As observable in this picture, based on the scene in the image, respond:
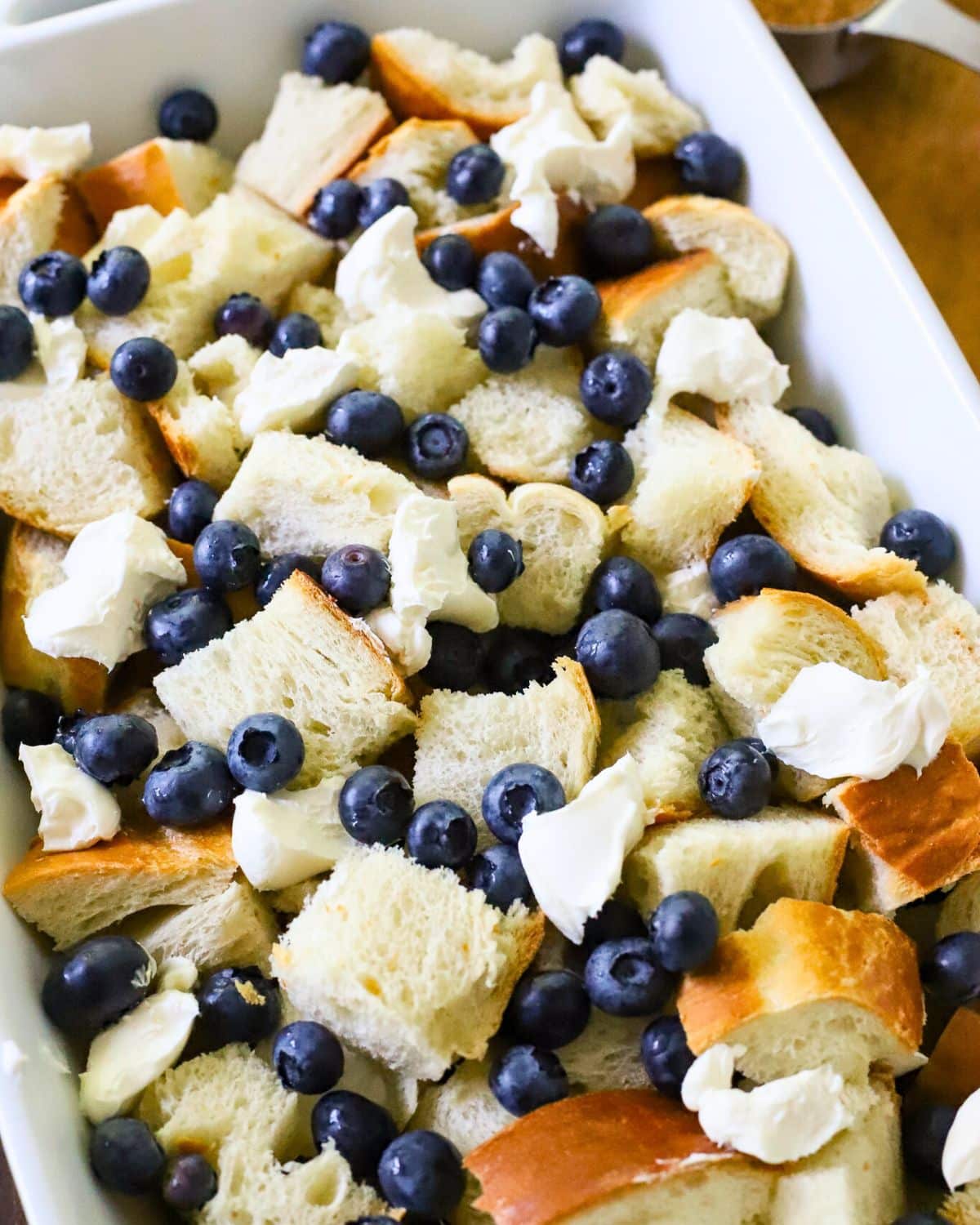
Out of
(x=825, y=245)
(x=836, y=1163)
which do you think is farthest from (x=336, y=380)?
(x=836, y=1163)

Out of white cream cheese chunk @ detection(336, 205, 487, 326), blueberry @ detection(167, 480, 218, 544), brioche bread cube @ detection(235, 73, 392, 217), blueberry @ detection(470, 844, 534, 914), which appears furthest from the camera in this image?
brioche bread cube @ detection(235, 73, 392, 217)

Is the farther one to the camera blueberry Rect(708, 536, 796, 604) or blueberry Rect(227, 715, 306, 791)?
blueberry Rect(708, 536, 796, 604)

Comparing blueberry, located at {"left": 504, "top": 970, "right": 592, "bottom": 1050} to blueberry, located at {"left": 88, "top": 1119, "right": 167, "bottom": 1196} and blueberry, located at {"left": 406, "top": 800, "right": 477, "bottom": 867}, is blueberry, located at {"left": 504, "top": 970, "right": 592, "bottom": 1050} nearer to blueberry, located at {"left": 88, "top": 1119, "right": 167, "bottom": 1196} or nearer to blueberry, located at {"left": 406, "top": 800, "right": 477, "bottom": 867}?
blueberry, located at {"left": 406, "top": 800, "right": 477, "bottom": 867}

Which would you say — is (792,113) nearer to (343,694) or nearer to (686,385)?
(686,385)

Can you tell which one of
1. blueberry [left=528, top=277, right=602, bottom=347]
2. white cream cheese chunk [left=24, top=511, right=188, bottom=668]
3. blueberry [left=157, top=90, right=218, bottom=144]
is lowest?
white cream cheese chunk [left=24, top=511, right=188, bottom=668]

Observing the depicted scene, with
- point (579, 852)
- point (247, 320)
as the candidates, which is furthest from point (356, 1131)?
point (247, 320)

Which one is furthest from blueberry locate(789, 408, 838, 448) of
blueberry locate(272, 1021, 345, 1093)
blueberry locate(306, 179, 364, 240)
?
blueberry locate(272, 1021, 345, 1093)
